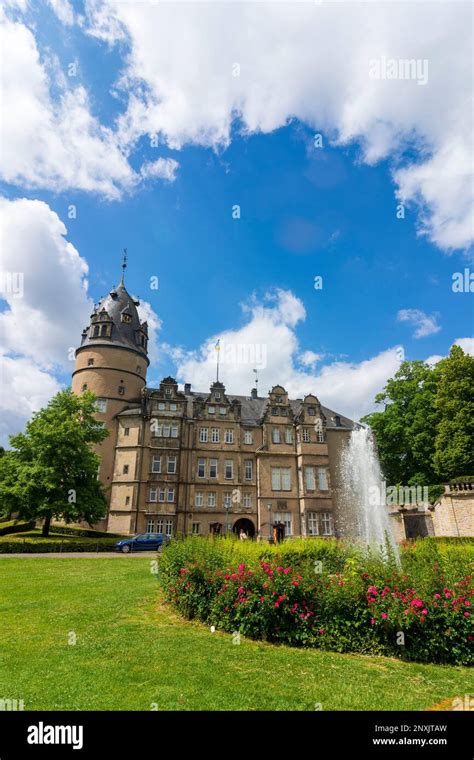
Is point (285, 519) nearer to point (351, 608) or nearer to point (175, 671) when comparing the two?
point (351, 608)

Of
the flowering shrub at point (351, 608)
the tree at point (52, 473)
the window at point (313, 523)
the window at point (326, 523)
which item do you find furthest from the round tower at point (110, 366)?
the flowering shrub at point (351, 608)

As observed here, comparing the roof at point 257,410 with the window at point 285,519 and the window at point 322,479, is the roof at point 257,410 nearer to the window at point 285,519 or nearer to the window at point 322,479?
the window at point 322,479

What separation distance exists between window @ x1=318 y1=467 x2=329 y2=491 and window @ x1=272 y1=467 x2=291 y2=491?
3053 mm

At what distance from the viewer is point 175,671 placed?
6.69m

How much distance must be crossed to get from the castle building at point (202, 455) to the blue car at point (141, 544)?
26.8ft

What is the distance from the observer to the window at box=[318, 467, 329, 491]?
4144 cm

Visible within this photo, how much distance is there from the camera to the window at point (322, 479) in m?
41.4

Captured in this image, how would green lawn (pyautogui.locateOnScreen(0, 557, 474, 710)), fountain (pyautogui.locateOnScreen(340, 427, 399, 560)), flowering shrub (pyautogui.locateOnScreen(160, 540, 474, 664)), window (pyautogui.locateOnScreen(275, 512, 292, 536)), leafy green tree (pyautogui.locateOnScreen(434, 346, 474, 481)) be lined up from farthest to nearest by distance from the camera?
1. fountain (pyautogui.locateOnScreen(340, 427, 399, 560))
2. window (pyautogui.locateOnScreen(275, 512, 292, 536))
3. leafy green tree (pyautogui.locateOnScreen(434, 346, 474, 481))
4. flowering shrub (pyautogui.locateOnScreen(160, 540, 474, 664))
5. green lawn (pyautogui.locateOnScreen(0, 557, 474, 710))

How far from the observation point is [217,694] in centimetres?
584

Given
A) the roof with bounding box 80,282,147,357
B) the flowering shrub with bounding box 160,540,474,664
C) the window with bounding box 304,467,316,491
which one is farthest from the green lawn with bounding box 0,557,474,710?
the roof with bounding box 80,282,147,357

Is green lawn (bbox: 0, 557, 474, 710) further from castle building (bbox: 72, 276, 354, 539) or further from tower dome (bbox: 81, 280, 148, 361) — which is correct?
tower dome (bbox: 81, 280, 148, 361)

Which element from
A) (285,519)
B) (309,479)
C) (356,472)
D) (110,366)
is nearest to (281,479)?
(309,479)
